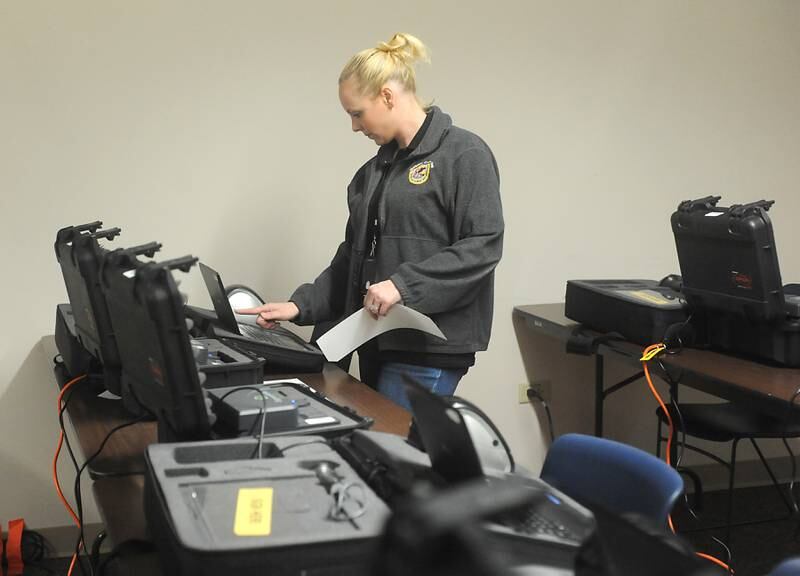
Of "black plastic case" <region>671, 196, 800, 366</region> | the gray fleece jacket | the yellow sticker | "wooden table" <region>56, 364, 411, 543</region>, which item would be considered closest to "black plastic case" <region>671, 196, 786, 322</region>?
"black plastic case" <region>671, 196, 800, 366</region>

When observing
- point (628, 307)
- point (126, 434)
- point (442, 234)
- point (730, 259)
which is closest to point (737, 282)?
point (730, 259)

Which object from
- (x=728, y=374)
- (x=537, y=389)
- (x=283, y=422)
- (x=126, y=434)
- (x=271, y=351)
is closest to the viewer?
(x=283, y=422)

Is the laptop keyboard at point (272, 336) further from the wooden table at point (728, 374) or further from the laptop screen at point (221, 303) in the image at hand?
the wooden table at point (728, 374)

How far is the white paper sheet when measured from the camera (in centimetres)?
229

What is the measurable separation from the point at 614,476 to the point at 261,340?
1.02 meters

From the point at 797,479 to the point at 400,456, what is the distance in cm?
318

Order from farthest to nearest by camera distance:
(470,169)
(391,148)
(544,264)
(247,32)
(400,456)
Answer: (544,264)
(247,32)
(391,148)
(470,169)
(400,456)

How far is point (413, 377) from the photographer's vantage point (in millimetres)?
2449

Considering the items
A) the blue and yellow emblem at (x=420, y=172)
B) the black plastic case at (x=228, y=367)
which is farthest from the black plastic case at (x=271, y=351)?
the blue and yellow emblem at (x=420, y=172)

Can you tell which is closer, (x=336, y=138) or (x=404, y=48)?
(x=404, y=48)

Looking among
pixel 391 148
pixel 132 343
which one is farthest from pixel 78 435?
pixel 391 148

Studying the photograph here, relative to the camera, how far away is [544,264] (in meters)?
3.72

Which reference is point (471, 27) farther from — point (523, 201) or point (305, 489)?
point (305, 489)

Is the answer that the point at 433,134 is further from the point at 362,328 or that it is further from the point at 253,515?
the point at 253,515
